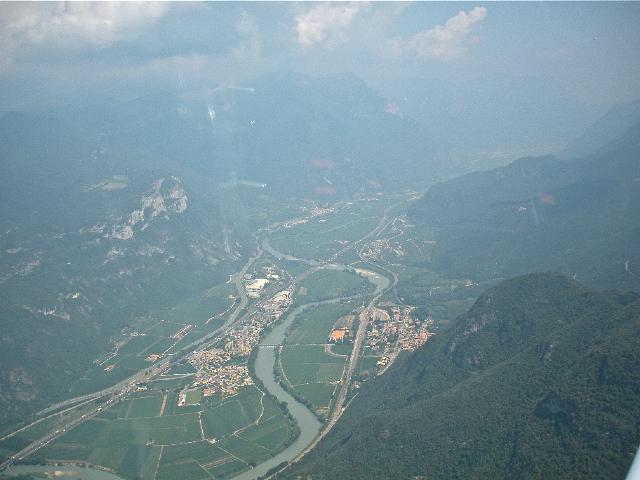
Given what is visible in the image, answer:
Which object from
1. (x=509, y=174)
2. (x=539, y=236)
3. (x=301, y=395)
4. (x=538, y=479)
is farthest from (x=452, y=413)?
(x=509, y=174)

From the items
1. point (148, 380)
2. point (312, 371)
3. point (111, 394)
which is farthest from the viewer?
point (148, 380)

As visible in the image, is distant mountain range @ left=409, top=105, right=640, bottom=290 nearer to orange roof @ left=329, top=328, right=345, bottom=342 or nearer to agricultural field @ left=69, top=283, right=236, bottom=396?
orange roof @ left=329, top=328, right=345, bottom=342

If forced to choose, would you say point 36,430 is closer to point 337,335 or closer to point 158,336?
point 158,336

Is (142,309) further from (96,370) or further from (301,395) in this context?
(301,395)

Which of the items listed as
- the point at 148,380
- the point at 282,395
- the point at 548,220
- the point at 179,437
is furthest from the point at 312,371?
the point at 548,220

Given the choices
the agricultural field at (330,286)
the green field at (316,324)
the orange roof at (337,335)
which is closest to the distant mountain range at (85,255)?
the agricultural field at (330,286)

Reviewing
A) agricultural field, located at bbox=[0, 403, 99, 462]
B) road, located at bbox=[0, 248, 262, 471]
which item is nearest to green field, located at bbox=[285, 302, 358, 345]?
road, located at bbox=[0, 248, 262, 471]
